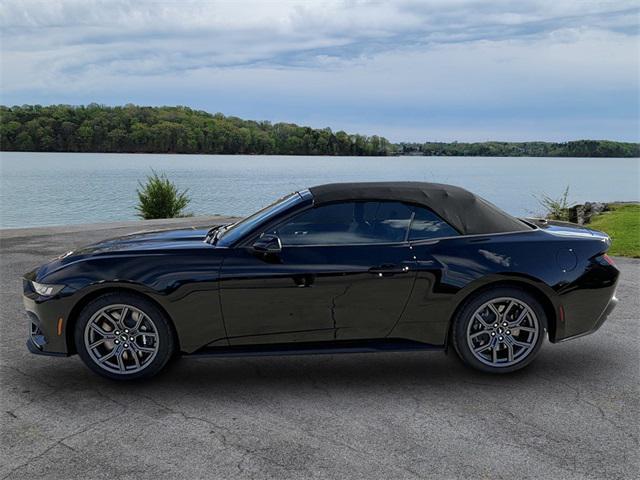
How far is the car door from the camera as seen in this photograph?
4.74 meters

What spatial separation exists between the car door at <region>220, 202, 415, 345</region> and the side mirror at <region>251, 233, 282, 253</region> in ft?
0.26

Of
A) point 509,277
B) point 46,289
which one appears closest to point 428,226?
point 509,277

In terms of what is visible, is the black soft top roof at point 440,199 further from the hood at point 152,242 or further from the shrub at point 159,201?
the shrub at point 159,201

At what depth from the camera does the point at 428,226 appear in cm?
499

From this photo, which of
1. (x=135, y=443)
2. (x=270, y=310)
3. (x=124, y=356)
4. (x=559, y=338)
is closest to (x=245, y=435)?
(x=135, y=443)

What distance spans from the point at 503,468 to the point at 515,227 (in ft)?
7.31

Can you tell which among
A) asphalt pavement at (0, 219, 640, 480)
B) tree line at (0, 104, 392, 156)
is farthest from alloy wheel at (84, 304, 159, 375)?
tree line at (0, 104, 392, 156)

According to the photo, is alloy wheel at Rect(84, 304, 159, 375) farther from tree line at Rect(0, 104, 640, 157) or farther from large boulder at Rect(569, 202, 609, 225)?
tree line at Rect(0, 104, 640, 157)

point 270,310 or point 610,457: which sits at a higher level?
point 270,310

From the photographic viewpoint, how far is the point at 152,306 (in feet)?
15.7

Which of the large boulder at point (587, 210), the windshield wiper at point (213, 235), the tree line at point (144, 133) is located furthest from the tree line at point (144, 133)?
the windshield wiper at point (213, 235)

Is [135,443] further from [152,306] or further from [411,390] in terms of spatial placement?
[411,390]

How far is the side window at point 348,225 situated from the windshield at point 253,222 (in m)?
0.19

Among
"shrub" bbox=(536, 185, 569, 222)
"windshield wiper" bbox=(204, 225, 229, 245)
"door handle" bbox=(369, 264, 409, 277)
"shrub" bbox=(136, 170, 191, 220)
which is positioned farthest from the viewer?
"shrub" bbox=(136, 170, 191, 220)
